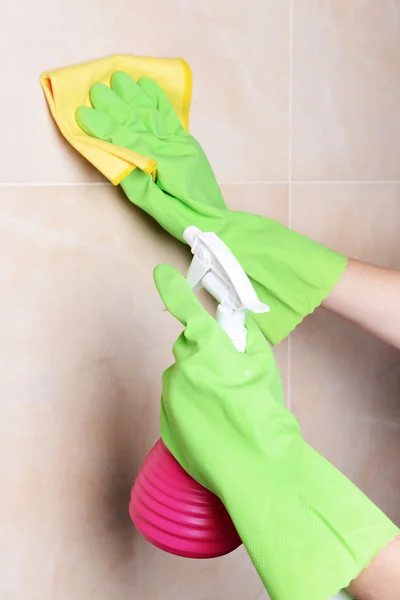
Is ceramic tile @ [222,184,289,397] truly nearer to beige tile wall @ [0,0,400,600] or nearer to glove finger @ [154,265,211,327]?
beige tile wall @ [0,0,400,600]

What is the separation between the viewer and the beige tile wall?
2.26ft

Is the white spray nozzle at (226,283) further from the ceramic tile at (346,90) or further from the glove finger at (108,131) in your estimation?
the ceramic tile at (346,90)

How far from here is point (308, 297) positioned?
81 centimetres

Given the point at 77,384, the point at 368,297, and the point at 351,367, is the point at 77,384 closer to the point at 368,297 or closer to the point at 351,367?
the point at 368,297

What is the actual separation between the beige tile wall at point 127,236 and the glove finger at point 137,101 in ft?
0.12

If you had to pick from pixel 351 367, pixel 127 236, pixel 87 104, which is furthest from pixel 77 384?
pixel 351 367

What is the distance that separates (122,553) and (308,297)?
12.7 inches

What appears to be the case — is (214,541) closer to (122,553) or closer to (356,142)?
(122,553)

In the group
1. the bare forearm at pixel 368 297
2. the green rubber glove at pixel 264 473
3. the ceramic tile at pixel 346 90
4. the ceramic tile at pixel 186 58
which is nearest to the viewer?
the green rubber glove at pixel 264 473

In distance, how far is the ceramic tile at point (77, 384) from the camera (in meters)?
0.69

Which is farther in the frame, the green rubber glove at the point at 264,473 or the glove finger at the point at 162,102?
the glove finger at the point at 162,102

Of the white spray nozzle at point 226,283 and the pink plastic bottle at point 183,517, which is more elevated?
the white spray nozzle at point 226,283

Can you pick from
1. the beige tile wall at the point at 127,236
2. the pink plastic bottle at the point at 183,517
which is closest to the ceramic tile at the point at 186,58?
the beige tile wall at the point at 127,236

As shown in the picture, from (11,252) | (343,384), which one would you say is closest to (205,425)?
(11,252)
